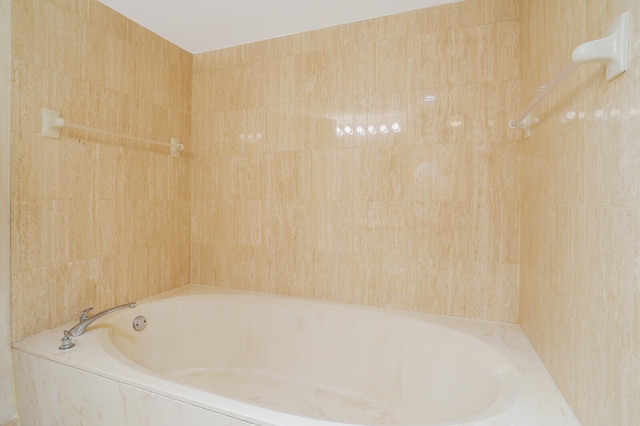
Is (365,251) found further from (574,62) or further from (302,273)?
(574,62)

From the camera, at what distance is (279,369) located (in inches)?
76.1

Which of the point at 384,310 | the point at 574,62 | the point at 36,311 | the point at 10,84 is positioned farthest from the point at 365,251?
the point at 10,84

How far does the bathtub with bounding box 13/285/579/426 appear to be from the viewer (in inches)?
43.0

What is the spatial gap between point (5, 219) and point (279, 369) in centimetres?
149

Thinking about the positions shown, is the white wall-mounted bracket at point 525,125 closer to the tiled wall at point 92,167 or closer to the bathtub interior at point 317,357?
the bathtub interior at point 317,357

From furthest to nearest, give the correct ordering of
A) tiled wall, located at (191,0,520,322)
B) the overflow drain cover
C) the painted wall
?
the overflow drain cover, tiled wall, located at (191,0,520,322), the painted wall

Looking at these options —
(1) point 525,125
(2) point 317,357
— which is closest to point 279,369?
(2) point 317,357

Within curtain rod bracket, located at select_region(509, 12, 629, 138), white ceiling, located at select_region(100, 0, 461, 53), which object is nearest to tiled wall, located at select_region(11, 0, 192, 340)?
white ceiling, located at select_region(100, 0, 461, 53)

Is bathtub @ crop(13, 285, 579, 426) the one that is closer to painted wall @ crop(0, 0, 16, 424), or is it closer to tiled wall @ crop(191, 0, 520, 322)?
painted wall @ crop(0, 0, 16, 424)

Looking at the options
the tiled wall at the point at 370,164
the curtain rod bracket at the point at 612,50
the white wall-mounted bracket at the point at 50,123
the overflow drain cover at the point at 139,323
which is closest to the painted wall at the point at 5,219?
the white wall-mounted bracket at the point at 50,123

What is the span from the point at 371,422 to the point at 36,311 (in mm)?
1620

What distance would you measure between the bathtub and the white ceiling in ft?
5.36

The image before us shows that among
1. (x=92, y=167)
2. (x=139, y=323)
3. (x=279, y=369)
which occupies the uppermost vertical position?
(x=92, y=167)

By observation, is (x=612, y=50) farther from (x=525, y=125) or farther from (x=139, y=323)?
(x=139, y=323)
